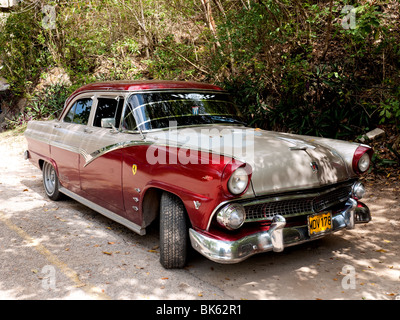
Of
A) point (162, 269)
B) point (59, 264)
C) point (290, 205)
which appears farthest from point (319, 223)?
point (59, 264)

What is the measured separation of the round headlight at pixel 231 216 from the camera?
3357mm

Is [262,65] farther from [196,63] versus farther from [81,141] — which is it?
[81,141]

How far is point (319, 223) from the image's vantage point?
378cm

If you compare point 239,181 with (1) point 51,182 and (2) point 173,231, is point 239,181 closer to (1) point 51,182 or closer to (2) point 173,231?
(2) point 173,231

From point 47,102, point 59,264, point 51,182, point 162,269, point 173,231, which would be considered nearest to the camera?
point 173,231

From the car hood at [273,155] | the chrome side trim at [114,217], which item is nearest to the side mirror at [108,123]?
the car hood at [273,155]

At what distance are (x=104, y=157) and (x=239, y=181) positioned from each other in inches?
78.0

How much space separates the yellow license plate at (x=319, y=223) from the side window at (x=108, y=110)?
2469 mm

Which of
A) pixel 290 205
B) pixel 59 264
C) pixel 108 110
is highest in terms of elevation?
pixel 108 110

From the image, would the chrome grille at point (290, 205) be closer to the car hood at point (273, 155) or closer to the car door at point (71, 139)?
the car hood at point (273, 155)

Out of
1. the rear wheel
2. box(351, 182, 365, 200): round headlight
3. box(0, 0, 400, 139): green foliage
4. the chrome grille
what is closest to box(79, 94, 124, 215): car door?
the rear wheel

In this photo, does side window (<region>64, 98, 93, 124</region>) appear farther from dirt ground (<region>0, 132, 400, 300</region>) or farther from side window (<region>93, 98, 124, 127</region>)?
dirt ground (<region>0, 132, 400, 300</region>)

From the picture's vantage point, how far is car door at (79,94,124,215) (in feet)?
14.9
